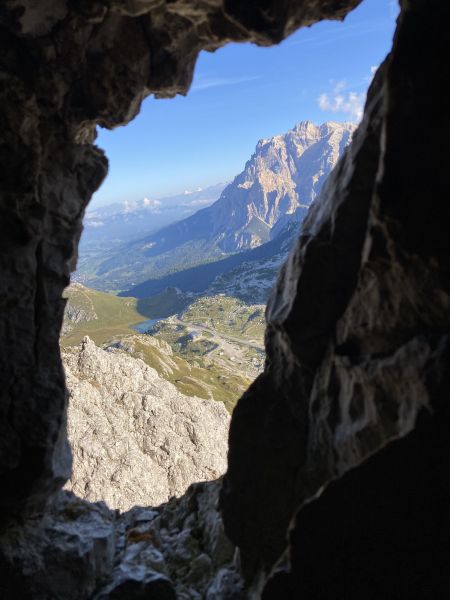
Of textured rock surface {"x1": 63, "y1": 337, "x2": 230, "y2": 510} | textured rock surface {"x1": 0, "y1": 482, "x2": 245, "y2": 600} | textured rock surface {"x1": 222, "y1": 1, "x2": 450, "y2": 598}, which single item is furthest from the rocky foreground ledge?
textured rock surface {"x1": 63, "y1": 337, "x2": 230, "y2": 510}

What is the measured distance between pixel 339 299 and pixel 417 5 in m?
12.0

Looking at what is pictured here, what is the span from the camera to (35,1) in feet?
65.0

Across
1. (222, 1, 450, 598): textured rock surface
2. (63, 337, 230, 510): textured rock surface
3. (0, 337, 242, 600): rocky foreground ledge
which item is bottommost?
(63, 337, 230, 510): textured rock surface

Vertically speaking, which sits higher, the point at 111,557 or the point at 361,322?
the point at 361,322

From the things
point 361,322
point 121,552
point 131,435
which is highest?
point 361,322

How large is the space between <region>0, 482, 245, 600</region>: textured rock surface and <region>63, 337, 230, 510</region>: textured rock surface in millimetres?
41406

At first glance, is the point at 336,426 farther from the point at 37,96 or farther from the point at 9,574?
the point at 37,96

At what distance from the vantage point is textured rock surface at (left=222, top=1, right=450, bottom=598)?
13.2 m

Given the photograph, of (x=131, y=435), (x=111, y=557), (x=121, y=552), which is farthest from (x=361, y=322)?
(x=131, y=435)

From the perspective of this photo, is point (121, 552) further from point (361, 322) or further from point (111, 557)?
point (361, 322)

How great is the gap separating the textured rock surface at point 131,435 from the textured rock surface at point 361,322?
162ft

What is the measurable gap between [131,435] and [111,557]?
53.9 m

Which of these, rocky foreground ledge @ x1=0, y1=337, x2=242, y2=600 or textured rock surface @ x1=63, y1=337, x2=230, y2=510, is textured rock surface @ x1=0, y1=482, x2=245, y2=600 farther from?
textured rock surface @ x1=63, y1=337, x2=230, y2=510

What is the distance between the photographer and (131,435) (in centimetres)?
7525
